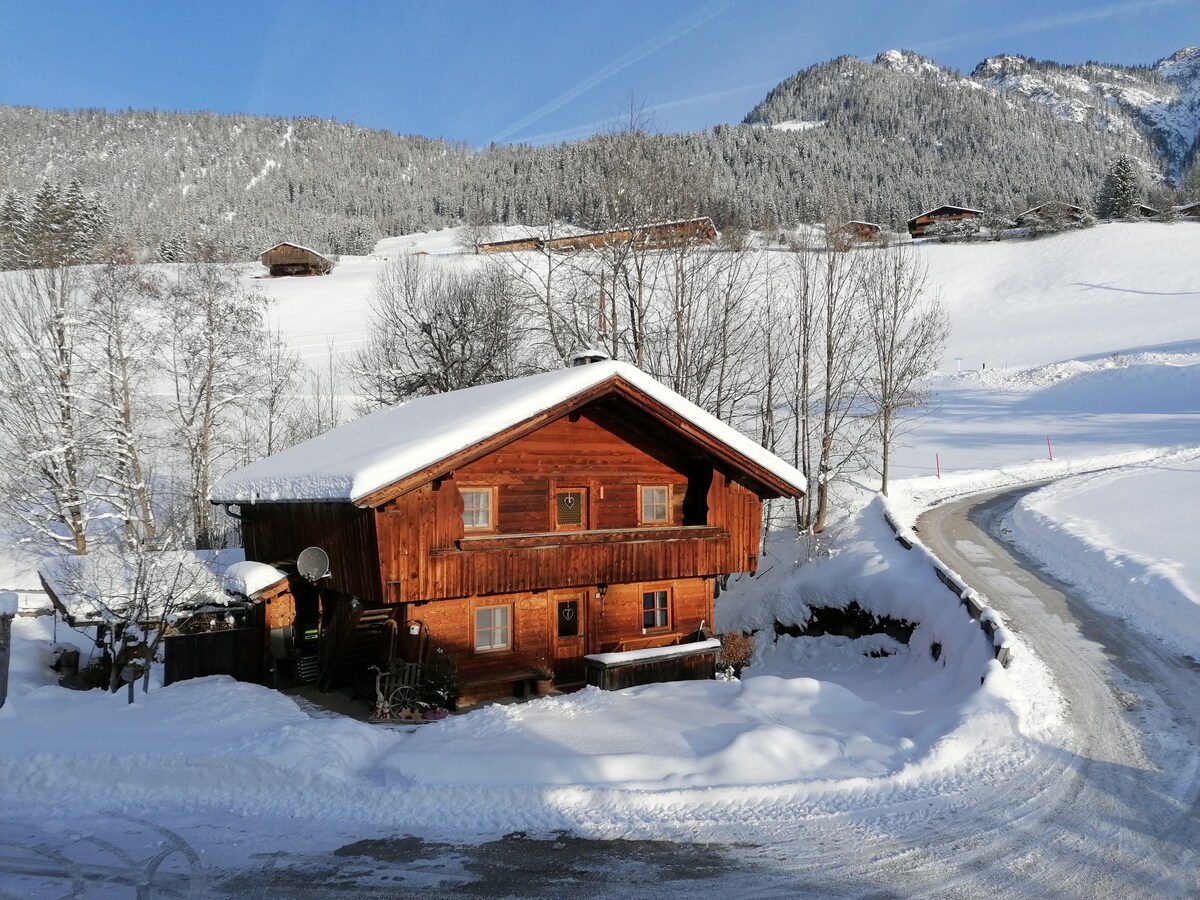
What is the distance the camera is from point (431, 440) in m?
13.5

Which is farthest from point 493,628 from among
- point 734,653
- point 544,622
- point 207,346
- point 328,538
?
point 207,346

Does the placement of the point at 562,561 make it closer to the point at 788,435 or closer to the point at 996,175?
the point at 788,435

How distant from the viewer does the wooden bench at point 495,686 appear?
15.0 meters

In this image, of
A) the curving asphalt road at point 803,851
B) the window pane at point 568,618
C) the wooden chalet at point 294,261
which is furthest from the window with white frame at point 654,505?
the wooden chalet at point 294,261

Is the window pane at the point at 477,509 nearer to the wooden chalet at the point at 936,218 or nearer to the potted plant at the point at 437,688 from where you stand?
the potted plant at the point at 437,688

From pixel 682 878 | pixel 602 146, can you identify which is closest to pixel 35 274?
pixel 602 146

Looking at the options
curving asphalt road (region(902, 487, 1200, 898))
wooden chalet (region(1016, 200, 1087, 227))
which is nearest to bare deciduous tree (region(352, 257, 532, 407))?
curving asphalt road (region(902, 487, 1200, 898))

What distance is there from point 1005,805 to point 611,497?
953cm

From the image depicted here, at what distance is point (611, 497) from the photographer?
669 inches

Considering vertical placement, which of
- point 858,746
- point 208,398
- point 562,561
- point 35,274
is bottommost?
point 858,746

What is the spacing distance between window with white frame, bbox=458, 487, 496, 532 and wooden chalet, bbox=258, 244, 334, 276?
82.7m

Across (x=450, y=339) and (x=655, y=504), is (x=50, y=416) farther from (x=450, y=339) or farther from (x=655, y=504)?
(x=655, y=504)

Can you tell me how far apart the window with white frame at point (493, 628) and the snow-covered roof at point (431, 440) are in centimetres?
378

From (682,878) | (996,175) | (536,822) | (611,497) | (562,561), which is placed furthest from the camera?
(996,175)
